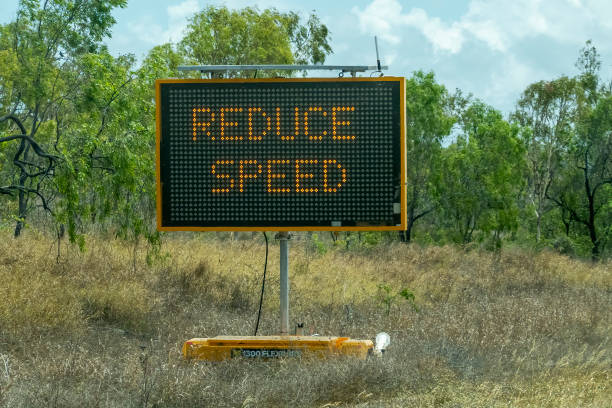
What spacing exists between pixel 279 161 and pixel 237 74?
2150cm

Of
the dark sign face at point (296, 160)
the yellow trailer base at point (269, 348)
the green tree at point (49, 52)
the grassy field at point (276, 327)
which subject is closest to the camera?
the grassy field at point (276, 327)

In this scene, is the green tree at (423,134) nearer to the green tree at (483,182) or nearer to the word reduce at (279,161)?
the green tree at (483,182)

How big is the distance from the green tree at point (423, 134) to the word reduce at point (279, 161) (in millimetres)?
27500

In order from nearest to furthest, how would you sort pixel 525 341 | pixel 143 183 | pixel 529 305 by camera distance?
pixel 525 341, pixel 143 183, pixel 529 305

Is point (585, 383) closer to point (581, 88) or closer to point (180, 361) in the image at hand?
point (180, 361)

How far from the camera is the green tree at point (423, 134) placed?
36.4m

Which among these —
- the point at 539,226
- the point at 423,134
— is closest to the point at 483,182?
the point at 423,134

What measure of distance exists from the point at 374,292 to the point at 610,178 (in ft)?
83.0

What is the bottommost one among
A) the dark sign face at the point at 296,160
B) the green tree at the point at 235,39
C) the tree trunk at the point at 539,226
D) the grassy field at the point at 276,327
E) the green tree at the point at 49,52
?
the grassy field at the point at 276,327

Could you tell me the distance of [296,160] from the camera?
357 inches

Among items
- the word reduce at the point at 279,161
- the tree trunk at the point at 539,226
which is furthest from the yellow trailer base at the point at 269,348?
the tree trunk at the point at 539,226

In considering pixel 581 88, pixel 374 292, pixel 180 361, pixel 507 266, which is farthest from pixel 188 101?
pixel 581 88

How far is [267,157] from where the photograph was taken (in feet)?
29.9

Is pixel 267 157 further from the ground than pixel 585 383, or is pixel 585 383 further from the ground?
pixel 267 157
